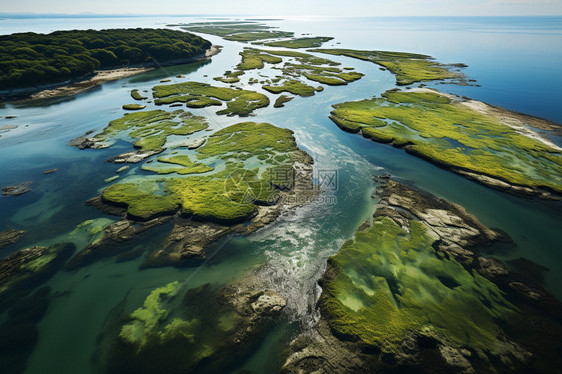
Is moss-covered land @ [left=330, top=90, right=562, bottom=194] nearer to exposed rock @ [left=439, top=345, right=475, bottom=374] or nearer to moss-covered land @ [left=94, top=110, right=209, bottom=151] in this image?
exposed rock @ [left=439, top=345, right=475, bottom=374]

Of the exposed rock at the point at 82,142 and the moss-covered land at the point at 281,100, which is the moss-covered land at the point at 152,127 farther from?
the moss-covered land at the point at 281,100

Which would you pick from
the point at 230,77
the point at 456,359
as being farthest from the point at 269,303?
the point at 230,77

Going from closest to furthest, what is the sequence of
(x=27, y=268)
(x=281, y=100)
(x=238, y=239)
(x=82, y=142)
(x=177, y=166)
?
(x=27, y=268) < (x=238, y=239) < (x=177, y=166) < (x=82, y=142) < (x=281, y=100)

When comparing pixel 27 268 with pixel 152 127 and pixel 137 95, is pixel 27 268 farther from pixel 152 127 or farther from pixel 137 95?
pixel 137 95

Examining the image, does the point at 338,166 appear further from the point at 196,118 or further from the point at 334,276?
the point at 196,118

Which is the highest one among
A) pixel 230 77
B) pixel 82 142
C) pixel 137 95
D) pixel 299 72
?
pixel 299 72

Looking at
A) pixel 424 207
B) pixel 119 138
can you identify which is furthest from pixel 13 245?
pixel 424 207

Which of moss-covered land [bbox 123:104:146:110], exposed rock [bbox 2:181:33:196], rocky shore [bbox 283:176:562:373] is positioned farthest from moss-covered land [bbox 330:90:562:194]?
exposed rock [bbox 2:181:33:196]
